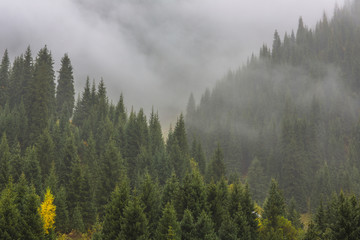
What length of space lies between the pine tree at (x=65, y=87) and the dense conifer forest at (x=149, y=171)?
0.43m

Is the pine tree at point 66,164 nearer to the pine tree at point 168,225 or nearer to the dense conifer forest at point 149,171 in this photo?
the dense conifer forest at point 149,171

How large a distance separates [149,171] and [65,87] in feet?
188

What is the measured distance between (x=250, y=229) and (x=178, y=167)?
48.2 meters

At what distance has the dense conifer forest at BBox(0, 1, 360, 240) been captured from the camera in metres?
37.9

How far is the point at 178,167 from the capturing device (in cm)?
8994

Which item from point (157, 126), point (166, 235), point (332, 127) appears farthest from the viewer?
point (332, 127)

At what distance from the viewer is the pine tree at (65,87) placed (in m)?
116

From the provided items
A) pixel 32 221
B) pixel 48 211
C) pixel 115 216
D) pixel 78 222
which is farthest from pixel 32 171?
pixel 115 216

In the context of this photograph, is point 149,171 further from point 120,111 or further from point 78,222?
point 120,111

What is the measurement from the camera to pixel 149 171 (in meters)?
82.1

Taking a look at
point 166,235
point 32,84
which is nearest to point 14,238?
point 166,235

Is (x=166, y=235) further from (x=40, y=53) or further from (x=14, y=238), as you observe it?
(x=40, y=53)

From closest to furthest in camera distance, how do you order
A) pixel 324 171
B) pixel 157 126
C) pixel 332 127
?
1. pixel 157 126
2. pixel 324 171
3. pixel 332 127

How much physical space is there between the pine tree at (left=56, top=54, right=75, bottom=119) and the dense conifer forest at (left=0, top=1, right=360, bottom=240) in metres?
0.43
